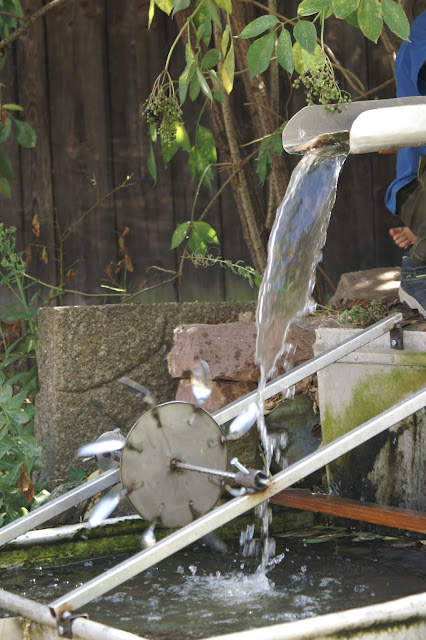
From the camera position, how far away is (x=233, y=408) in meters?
2.38

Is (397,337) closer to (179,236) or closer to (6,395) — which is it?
(6,395)

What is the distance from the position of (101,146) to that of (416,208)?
80.6 inches

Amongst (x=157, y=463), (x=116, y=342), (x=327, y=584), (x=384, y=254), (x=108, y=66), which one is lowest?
(x=327, y=584)

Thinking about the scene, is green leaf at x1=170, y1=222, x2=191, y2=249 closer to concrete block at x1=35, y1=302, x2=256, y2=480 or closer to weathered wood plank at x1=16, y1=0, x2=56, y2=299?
concrete block at x1=35, y1=302, x2=256, y2=480

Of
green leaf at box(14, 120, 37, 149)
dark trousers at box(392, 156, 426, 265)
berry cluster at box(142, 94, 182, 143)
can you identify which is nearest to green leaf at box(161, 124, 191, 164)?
berry cluster at box(142, 94, 182, 143)

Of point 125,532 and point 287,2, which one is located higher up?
point 287,2

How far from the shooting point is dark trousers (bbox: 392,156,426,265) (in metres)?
2.63

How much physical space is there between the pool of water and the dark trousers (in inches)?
31.1

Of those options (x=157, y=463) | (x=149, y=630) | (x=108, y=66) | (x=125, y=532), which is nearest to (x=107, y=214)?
(x=108, y=66)

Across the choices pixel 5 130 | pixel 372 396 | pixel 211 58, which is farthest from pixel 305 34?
pixel 5 130

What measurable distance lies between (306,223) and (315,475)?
930mm

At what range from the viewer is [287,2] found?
434 cm

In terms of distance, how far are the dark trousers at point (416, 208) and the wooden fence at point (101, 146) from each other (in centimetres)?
169

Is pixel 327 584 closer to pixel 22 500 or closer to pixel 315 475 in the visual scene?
pixel 315 475
